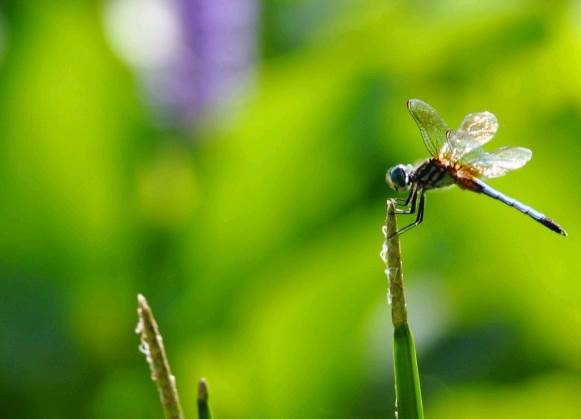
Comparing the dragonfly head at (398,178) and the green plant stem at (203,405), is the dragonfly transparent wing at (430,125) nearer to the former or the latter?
the dragonfly head at (398,178)

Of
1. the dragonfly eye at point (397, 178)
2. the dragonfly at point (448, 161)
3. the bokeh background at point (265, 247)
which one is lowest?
the dragonfly eye at point (397, 178)

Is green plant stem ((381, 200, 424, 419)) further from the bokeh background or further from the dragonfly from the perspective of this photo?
the bokeh background

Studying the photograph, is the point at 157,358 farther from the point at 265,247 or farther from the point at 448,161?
the point at 265,247

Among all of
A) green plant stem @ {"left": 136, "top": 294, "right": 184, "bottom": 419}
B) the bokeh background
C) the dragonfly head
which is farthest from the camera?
the bokeh background

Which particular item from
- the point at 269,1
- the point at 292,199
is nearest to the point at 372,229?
Answer: the point at 292,199

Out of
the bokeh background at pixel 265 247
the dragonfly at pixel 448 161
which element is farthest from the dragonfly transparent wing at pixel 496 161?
the bokeh background at pixel 265 247

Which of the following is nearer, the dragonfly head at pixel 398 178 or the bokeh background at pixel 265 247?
the dragonfly head at pixel 398 178

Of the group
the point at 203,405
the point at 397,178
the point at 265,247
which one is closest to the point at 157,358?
the point at 203,405

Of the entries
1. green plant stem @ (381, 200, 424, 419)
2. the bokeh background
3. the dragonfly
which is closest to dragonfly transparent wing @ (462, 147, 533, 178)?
the dragonfly

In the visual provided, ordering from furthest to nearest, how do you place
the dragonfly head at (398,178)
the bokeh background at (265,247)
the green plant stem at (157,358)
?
1. the bokeh background at (265,247)
2. the dragonfly head at (398,178)
3. the green plant stem at (157,358)
